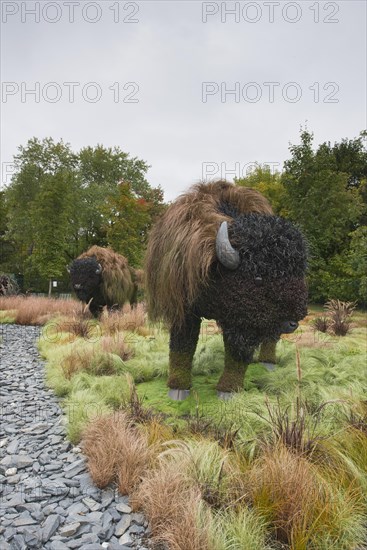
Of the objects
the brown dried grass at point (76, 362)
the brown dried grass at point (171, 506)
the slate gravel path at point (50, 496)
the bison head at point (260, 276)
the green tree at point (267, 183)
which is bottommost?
the slate gravel path at point (50, 496)

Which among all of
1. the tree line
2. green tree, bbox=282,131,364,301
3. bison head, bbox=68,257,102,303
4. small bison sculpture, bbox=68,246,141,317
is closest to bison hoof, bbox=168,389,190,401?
small bison sculpture, bbox=68,246,141,317

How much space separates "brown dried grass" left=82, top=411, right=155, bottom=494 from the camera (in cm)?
279

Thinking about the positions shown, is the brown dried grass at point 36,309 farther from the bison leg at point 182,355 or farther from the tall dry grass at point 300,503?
the tall dry grass at point 300,503

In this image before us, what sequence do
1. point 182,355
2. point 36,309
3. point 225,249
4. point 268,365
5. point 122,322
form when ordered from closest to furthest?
point 225,249
point 182,355
point 268,365
point 122,322
point 36,309

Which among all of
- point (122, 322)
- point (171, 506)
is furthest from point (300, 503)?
point (122, 322)

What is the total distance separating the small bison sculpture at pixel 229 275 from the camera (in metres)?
3.76

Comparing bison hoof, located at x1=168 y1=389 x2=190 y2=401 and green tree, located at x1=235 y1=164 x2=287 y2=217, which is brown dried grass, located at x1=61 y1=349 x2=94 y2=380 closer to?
bison hoof, located at x1=168 y1=389 x2=190 y2=401

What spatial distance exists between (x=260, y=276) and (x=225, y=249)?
44 centimetres

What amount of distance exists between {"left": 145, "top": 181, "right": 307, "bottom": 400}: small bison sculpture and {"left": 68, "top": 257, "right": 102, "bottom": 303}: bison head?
5721 millimetres

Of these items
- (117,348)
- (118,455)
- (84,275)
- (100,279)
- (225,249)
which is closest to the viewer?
(118,455)

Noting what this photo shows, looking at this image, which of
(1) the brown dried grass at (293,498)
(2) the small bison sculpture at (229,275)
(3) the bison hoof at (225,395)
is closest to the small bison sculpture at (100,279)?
(2) the small bison sculpture at (229,275)

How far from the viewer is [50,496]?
2.78m

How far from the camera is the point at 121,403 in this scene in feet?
14.0

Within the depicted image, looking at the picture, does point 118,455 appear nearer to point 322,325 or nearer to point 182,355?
point 182,355
